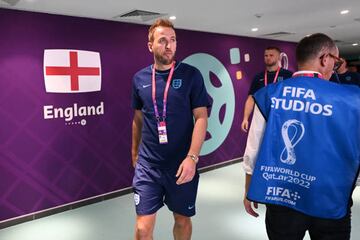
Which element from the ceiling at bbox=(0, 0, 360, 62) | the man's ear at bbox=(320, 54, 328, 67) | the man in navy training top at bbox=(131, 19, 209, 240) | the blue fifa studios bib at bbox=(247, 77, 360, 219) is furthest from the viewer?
the ceiling at bbox=(0, 0, 360, 62)

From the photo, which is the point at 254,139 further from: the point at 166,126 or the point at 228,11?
the point at 228,11

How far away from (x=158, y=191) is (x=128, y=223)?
158 centimetres

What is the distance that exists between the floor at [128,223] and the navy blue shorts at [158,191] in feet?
3.73

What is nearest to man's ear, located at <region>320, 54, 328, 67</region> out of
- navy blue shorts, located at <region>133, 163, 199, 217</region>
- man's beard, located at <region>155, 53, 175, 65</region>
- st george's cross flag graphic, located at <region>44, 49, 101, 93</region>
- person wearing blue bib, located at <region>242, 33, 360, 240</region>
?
person wearing blue bib, located at <region>242, 33, 360, 240</region>

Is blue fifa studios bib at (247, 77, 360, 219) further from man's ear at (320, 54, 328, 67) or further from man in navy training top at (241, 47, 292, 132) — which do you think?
man in navy training top at (241, 47, 292, 132)

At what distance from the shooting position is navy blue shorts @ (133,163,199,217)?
1.90 meters

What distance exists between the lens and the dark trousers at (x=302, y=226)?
1.28 meters

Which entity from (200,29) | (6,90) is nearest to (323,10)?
(200,29)

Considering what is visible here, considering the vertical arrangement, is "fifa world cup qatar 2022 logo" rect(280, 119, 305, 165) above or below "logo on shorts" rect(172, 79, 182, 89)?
below

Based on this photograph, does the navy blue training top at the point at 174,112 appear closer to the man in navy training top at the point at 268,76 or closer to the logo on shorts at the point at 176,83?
the logo on shorts at the point at 176,83

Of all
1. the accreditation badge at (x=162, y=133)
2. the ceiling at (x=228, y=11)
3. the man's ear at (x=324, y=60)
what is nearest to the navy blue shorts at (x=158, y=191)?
the accreditation badge at (x=162, y=133)

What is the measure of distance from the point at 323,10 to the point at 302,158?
3.55 m

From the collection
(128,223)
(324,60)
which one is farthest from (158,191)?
(128,223)

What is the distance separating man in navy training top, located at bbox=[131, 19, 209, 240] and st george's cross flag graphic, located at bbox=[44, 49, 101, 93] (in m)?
2.00
